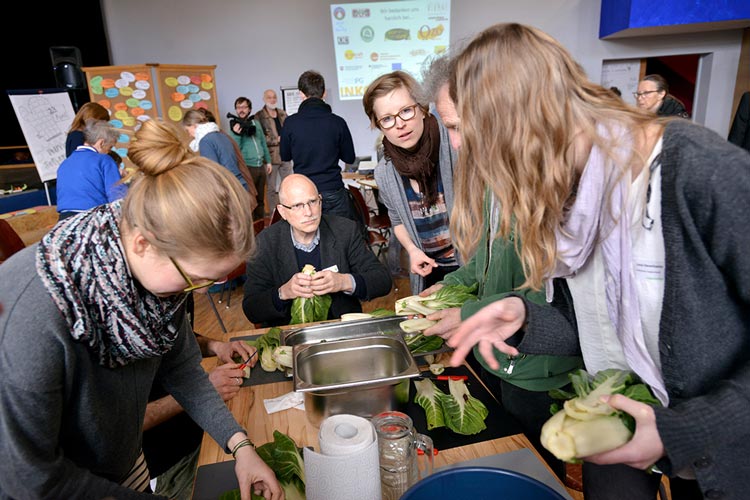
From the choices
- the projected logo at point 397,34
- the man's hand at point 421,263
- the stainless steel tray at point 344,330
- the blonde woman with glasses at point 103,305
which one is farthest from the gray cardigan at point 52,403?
the projected logo at point 397,34

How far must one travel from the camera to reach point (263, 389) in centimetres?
173

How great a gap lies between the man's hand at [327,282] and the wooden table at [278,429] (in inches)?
26.5

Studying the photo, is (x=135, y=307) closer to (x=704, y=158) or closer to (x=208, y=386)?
(x=208, y=386)

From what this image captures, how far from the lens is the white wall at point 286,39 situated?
27.5 feet

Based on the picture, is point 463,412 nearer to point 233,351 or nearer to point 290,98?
point 233,351

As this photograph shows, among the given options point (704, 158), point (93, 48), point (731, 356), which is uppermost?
point (93, 48)

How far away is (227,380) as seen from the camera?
5.66 feet

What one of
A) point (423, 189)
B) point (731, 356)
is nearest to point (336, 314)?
point (423, 189)

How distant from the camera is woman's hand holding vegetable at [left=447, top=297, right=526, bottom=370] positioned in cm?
117

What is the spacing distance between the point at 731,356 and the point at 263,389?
1.39 metres

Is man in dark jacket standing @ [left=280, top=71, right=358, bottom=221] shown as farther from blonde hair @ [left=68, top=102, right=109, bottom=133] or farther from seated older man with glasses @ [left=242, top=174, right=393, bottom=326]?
seated older man with glasses @ [left=242, top=174, right=393, bottom=326]

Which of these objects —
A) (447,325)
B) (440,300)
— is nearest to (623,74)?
(440,300)

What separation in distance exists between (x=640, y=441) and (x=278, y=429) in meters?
1.02

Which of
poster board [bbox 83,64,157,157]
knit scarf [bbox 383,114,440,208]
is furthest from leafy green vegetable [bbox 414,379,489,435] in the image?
poster board [bbox 83,64,157,157]
